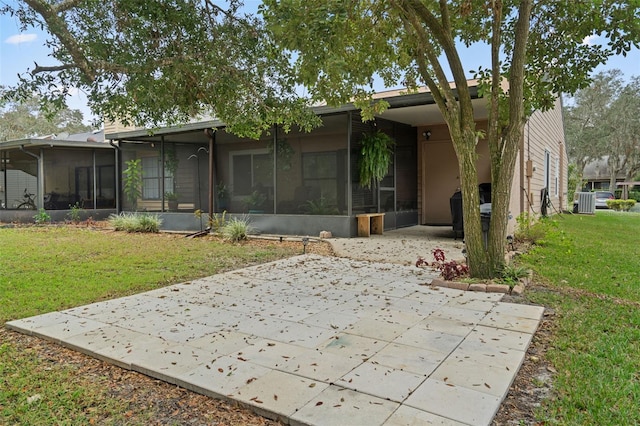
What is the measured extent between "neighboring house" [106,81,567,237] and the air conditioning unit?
5.33 metres

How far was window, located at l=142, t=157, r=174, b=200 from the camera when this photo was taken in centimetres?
1184

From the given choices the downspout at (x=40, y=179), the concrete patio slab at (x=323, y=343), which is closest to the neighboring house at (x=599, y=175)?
the downspout at (x=40, y=179)

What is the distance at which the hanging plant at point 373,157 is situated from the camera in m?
8.80

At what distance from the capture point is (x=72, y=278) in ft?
18.5

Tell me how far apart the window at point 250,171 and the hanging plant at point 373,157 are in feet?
7.18

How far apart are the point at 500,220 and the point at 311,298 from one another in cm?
226

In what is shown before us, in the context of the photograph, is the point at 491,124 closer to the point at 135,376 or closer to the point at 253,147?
the point at 135,376

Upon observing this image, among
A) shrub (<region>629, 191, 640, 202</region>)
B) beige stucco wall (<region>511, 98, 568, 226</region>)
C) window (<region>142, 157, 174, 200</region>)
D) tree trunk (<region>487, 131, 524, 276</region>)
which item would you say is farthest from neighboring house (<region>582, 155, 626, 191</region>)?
tree trunk (<region>487, 131, 524, 276</region>)

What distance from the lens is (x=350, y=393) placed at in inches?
94.0

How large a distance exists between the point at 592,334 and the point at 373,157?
585 cm

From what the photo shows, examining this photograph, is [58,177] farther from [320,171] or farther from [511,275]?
[511,275]

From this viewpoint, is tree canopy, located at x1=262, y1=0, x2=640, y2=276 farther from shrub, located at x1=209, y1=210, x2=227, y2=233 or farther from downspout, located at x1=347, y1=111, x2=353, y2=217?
shrub, located at x1=209, y1=210, x2=227, y2=233

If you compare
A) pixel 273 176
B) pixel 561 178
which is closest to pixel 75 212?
pixel 273 176

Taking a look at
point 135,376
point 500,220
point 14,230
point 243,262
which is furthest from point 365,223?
point 14,230
